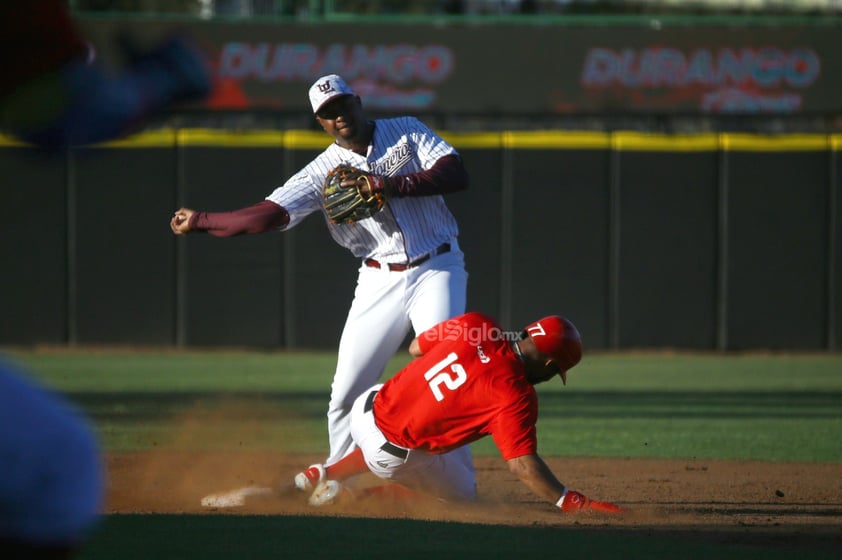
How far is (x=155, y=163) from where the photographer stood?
1274 centimetres

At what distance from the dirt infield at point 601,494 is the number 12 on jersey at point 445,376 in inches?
21.7

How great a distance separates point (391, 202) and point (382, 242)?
0.19 meters

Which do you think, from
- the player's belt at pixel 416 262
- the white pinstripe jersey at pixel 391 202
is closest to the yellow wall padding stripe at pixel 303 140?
the white pinstripe jersey at pixel 391 202

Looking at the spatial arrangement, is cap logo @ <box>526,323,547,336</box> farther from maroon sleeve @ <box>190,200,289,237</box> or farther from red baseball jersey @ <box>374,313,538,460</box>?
A: maroon sleeve @ <box>190,200,289,237</box>

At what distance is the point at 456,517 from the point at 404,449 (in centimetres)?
36

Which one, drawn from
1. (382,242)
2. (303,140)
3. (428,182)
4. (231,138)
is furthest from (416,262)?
(231,138)

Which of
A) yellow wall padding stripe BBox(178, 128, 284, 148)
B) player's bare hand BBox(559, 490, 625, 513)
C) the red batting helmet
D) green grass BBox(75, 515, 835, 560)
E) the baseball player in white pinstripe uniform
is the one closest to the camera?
green grass BBox(75, 515, 835, 560)

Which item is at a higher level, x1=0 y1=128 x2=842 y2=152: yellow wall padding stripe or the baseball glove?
x1=0 y1=128 x2=842 y2=152: yellow wall padding stripe

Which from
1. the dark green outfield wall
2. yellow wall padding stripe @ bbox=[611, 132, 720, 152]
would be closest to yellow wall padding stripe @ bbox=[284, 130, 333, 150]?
the dark green outfield wall

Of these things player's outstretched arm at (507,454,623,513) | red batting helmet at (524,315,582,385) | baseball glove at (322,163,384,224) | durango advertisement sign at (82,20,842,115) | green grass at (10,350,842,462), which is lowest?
green grass at (10,350,842,462)

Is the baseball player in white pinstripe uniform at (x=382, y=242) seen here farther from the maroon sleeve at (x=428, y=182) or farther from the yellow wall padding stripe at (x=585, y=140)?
the yellow wall padding stripe at (x=585, y=140)

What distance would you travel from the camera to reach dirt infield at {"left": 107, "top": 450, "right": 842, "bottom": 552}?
479 centimetres

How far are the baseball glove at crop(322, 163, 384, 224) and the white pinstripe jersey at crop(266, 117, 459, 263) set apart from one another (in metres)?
0.18

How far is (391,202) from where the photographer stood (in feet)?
17.9
